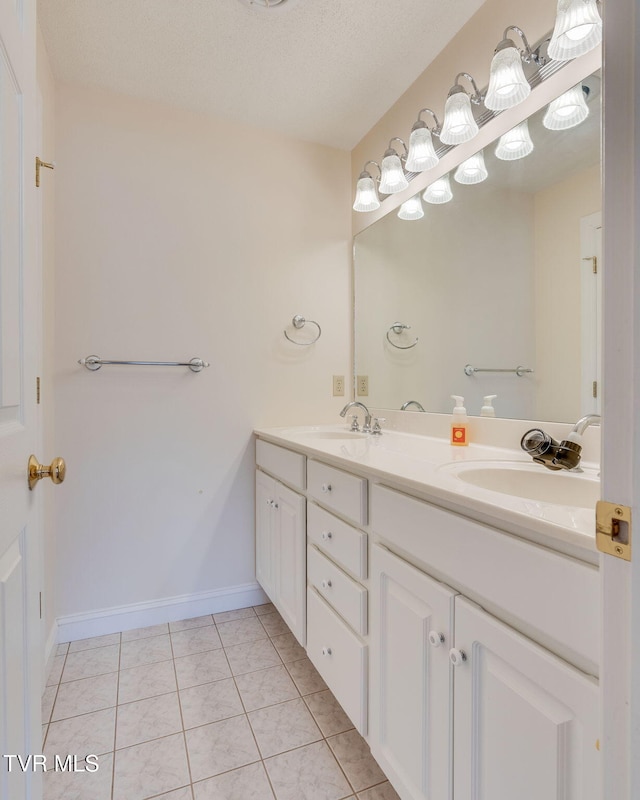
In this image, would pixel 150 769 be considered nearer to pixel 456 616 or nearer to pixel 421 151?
pixel 456 616

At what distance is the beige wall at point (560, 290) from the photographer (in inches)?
46.1

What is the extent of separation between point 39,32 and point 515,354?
202cm

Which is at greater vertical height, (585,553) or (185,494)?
(585,553)

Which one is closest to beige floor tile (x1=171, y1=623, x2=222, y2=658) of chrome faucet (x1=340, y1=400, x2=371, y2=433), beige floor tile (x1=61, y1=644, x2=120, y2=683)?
beige floor tile (x1=61, y1=644, x2=120, y2=683)

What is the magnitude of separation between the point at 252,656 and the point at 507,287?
1.67m

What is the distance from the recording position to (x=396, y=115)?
187 centimetres

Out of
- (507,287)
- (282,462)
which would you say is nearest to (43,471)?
(282,462)

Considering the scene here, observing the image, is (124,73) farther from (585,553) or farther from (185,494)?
(585,553)

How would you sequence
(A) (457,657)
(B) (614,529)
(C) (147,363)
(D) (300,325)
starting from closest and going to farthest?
(B) (614,529) → (A) (457,657) → (C) (147,363) → (D) (300,325)

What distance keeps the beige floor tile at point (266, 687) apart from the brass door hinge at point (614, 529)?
136 centimetres

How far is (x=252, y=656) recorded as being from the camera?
1.65 m

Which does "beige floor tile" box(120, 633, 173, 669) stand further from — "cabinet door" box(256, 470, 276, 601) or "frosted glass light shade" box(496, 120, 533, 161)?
"frosted glass light shade" box(496, 120, 533, 161)

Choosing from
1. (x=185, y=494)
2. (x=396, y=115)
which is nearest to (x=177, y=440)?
(x=185, y=494)

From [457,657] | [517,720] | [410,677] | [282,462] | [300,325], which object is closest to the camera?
[517,720]
